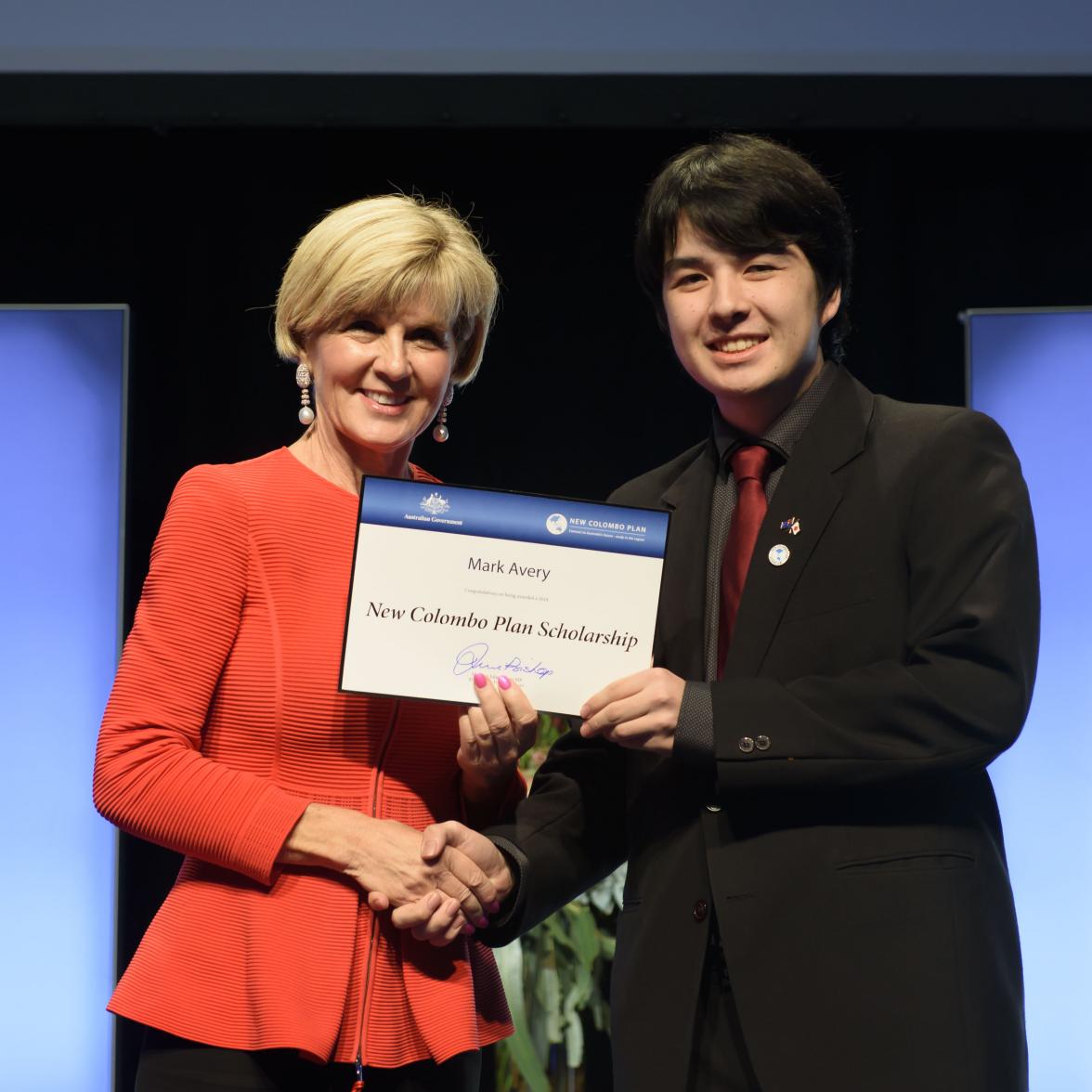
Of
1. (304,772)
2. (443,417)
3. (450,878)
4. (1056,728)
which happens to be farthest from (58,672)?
(1056,728)

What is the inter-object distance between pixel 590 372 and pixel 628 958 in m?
2.58

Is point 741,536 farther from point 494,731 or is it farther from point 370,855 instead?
point 370,855

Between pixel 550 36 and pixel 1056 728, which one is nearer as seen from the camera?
pixel 1056 728

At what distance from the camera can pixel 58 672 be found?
12.2 feet

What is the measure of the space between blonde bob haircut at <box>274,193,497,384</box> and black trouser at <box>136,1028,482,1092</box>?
912 millimetres

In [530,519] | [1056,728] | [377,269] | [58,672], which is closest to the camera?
[530,519]

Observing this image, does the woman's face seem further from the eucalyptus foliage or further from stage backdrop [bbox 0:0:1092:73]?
stage backdrop [bbox 0:0:1092:73]

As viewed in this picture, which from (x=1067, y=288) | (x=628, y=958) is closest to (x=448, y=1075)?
(x=628, y=958)

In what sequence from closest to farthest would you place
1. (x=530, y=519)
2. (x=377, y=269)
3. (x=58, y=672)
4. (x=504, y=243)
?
(x=530, y=519) → (x=377, y=269) → (x=58, y=672) → (x=504, y=243)

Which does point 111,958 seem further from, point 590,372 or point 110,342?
point 590,372

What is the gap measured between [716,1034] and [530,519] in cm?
65

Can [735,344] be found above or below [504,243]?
below

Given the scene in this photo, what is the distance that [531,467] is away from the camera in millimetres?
4105
